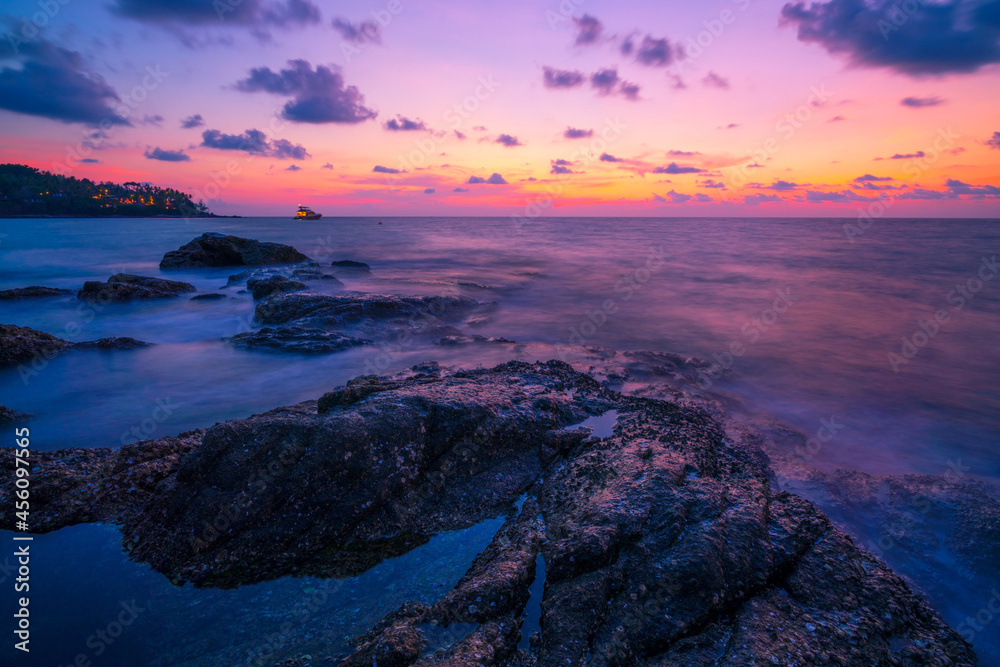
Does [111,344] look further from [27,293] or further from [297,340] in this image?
[27,293]

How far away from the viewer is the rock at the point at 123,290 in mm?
15383

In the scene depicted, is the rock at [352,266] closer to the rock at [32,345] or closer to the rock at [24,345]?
the rock at [32,345]

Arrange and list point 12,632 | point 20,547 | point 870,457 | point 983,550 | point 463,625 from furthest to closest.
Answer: point 870,457, point 983,550, point 20,547, point 12,632, point 463,625

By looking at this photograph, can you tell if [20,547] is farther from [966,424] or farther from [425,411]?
[966,424]

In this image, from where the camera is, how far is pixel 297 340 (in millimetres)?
10109

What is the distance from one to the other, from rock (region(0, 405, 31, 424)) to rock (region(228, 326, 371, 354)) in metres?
3.82

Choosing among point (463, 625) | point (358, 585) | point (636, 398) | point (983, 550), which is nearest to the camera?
point (463, 625)

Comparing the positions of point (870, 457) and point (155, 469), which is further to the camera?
point (870, 457)

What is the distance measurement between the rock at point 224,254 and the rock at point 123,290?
8.70m

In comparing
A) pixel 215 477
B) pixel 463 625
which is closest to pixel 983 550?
pixel 463 625

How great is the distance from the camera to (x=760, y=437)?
5.97m

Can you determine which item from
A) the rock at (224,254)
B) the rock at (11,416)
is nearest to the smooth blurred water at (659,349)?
the rock at (11,416)

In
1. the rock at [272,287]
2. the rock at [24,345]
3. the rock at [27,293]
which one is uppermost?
the rock at [272,287]

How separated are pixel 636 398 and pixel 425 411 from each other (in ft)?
10.3
